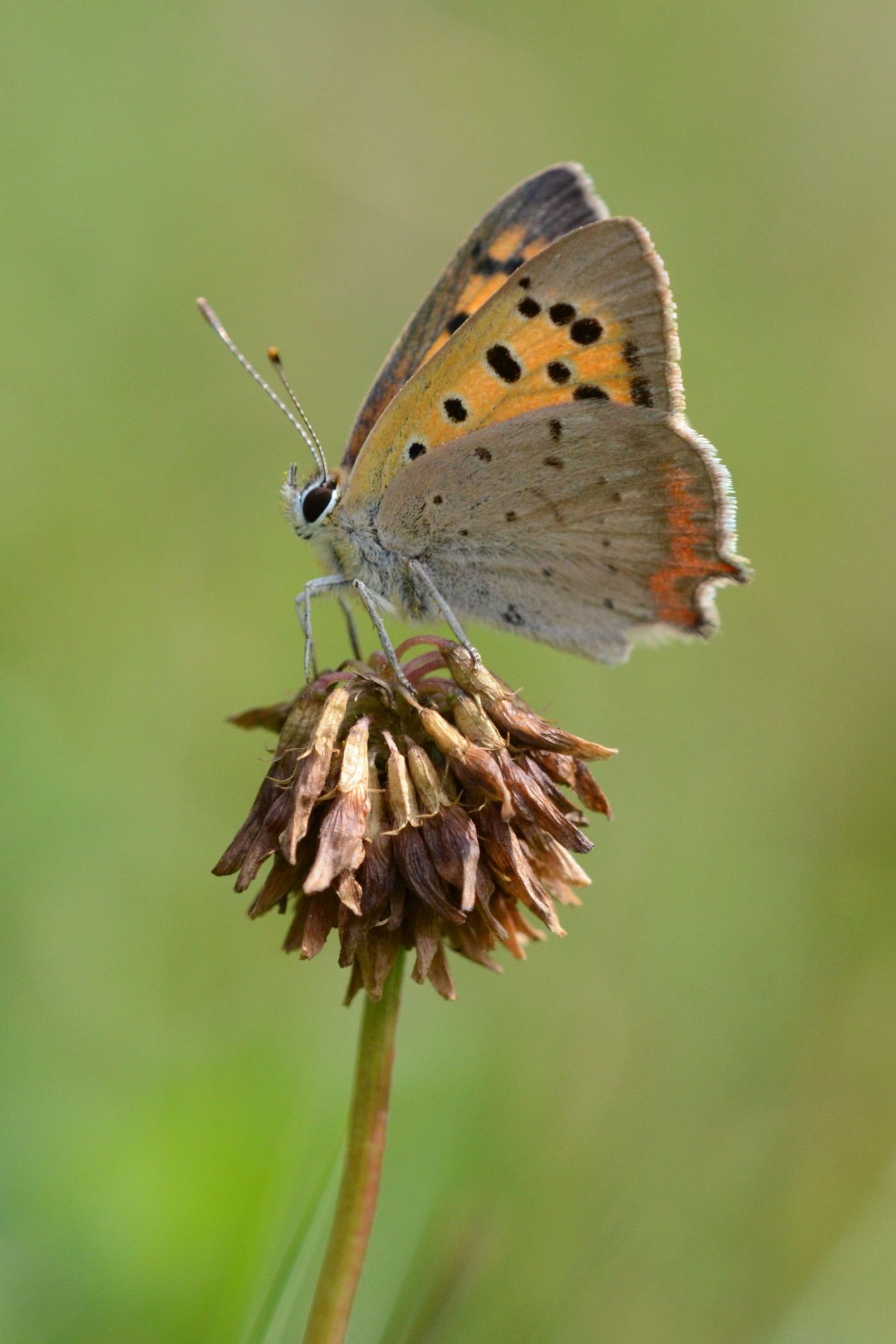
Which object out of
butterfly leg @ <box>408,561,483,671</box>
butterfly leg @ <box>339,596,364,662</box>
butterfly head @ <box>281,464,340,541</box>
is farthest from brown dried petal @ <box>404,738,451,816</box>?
butterfly head @ <box>281,464,340,541</box>

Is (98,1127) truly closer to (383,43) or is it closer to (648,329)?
(648,329)

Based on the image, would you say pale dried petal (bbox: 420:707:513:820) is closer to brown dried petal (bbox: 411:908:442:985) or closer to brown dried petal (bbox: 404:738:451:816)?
brown dried petal (bbox: 404:738:451:816)

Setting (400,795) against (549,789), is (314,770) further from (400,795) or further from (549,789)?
(549,789)

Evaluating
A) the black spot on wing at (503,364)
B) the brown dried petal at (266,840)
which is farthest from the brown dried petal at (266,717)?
the black spot on wing at (503,364)

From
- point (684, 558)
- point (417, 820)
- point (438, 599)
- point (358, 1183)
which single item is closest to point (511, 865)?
point (417, 820)

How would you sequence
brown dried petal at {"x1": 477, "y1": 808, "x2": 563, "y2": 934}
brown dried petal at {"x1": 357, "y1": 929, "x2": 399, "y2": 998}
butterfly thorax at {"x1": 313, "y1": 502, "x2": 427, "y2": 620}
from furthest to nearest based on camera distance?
butterfly thorax at {"x1": 313, "y1": 502, "x2": 427, "y2": 620}, brown dried petal at {"x1": 477, "y1": 808, "x2": 563, "y2": 934}, brown dried petal at {"x1": 357, "y1": 929, "x2": 399, "y2": 998}

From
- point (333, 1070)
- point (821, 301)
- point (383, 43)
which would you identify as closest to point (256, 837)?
point (333, 1070)
